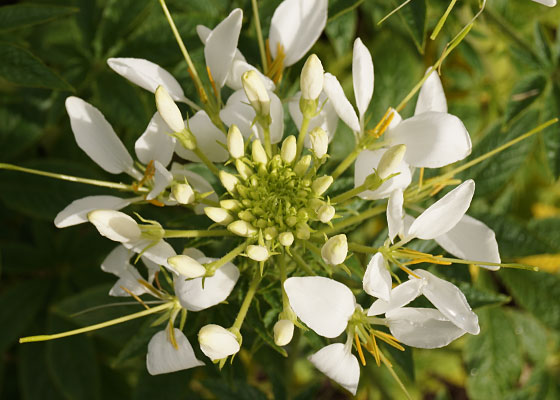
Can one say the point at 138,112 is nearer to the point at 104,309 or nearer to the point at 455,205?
the point at 104,309

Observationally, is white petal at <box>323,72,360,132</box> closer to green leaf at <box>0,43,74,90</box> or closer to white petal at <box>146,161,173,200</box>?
white petal at <box>146,161,173,200</box>

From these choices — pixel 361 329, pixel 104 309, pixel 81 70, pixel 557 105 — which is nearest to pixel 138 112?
pixel 81 70

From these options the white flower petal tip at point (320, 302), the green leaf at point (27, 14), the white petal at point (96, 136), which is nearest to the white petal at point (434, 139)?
the white flower petal tip at point (320, 302)

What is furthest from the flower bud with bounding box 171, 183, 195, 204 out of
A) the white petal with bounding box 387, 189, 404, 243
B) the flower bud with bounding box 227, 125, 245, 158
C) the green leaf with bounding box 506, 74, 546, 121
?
→ the green leaf with bounding box 506, 74, 546, 121

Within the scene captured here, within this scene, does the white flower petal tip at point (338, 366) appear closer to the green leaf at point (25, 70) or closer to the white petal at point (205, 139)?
the white petal at point (205, 139)

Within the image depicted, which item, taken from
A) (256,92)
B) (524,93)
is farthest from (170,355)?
(524,93)

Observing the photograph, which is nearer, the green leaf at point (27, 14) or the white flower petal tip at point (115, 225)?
the white flower petal tip at point (115, 225)
